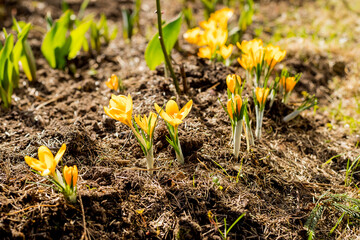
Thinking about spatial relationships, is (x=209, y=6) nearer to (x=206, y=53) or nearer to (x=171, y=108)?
(x=206, y=53)

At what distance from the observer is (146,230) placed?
1.49 metres

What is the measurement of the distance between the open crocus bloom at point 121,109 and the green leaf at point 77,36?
129 cm

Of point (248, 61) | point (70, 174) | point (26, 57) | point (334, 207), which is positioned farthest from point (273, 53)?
point (26, 57)

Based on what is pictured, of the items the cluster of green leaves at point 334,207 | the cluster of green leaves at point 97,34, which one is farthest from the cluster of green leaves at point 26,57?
the cluster of green leaves at point 334,207

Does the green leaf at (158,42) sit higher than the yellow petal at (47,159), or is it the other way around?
the green leaf at (158,42)

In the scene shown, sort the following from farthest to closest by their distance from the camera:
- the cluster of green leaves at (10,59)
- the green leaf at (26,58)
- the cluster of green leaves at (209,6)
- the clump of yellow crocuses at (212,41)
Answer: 1. the cluster of green leaves at (209,6)
2. the green leaf at (26,58)
3. the clump of yellow crocuses at (212,41)
4. the cluster of green leaves at (10,59)

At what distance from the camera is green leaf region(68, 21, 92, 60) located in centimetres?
251

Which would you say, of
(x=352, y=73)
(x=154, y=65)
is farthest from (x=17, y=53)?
(x=352, y=73)

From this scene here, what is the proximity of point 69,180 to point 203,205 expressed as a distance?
64 centimetres

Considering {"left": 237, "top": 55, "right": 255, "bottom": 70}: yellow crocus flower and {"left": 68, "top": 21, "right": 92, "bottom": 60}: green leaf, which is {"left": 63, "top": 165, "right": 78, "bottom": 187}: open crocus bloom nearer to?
{"left": 237, "top": 55, "right": 255, "bottom": 70}: yellow crocus flower

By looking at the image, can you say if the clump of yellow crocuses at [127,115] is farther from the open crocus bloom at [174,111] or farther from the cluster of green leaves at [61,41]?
the cluster of green leaves at [61,41]

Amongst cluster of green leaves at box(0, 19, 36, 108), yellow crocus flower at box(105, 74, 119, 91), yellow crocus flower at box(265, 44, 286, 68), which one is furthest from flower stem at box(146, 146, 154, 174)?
cluster of green leaves at box(0, 19, 36, 108)

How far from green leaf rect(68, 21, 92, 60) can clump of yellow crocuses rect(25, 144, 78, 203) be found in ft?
4.77

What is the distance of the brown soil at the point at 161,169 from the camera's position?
1472mm
